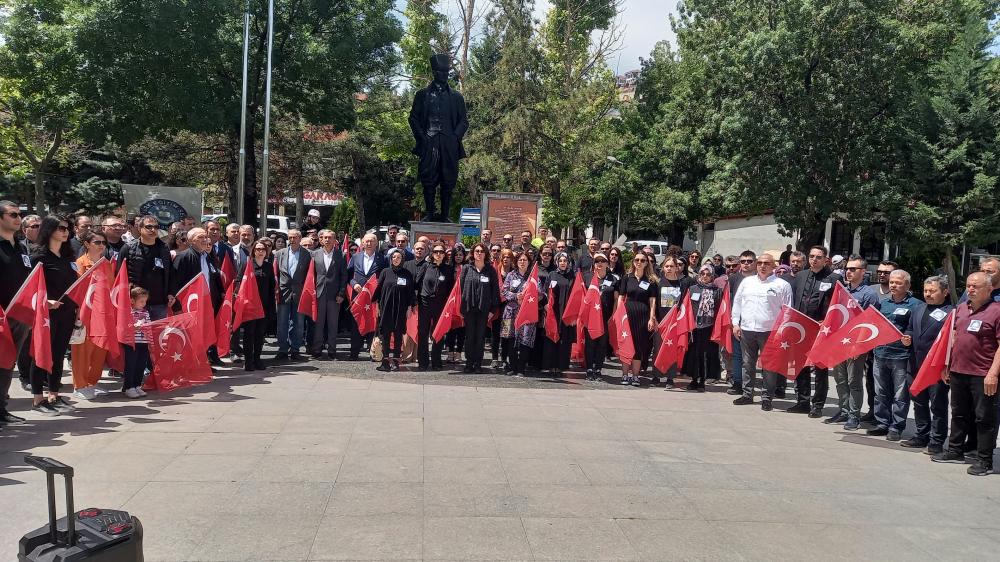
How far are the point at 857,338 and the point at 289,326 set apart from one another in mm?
7571

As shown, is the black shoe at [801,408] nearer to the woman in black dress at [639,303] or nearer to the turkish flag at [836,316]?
the turkish flag at [836,316]

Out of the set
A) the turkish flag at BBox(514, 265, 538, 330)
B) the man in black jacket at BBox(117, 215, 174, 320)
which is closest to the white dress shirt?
the turkish flag at BBox(514, 265, 538, 330)

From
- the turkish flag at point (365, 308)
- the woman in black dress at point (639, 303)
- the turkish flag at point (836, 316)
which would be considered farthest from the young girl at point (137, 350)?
the turkish flag at point (836, 316)

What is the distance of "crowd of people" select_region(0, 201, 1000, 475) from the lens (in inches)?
284

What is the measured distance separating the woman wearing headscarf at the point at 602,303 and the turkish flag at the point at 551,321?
0.47m

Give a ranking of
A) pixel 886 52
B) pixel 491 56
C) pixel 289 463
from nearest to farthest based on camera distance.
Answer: pixel 289 463 → pixel 886 52 → pixel 491 56

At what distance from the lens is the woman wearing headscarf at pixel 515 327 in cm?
1027

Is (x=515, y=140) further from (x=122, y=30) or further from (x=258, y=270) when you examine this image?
(x=258, y=270)

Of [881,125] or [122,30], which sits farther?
[881,125]

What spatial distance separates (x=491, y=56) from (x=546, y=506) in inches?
1109

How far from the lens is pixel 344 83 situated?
25375mm

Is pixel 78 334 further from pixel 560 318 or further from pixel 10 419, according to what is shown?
pixel 560 318

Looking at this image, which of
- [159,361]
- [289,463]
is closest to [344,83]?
[159,361]

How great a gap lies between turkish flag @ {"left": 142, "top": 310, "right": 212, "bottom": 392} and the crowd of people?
0.15 meters
